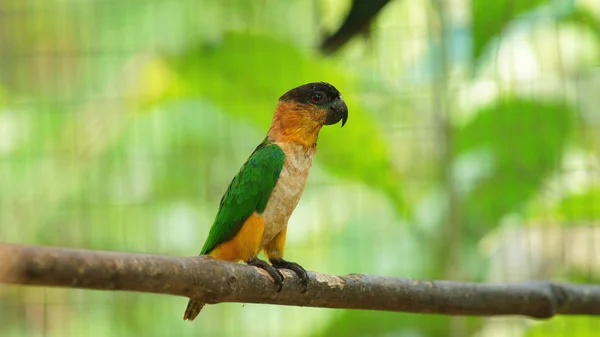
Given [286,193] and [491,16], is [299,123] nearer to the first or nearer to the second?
[286,193]

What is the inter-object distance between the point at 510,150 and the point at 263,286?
62.4 inches

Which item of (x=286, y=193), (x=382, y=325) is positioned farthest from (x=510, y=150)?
(x=286, y=193)

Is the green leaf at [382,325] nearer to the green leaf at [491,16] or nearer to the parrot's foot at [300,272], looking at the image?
the parrot's foot at [300,272]

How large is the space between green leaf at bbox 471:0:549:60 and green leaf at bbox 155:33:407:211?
44cm

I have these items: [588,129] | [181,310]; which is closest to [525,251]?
[588,129]

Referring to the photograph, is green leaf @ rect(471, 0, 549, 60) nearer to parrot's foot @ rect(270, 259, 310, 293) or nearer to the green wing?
the green wing

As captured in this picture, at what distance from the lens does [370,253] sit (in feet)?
10.5

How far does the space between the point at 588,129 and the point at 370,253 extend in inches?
40.2

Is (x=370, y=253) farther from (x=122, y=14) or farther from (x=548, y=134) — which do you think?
(x=122, y=14)

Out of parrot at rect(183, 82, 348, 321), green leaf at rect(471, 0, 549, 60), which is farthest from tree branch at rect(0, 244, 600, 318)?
green leaf at rect(471, 0, 549, 60)

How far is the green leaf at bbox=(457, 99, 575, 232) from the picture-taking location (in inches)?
102

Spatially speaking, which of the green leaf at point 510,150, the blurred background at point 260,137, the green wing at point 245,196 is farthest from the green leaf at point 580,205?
the green wing at point 245,196

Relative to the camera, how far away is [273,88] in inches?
110

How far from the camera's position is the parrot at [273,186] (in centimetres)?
192
